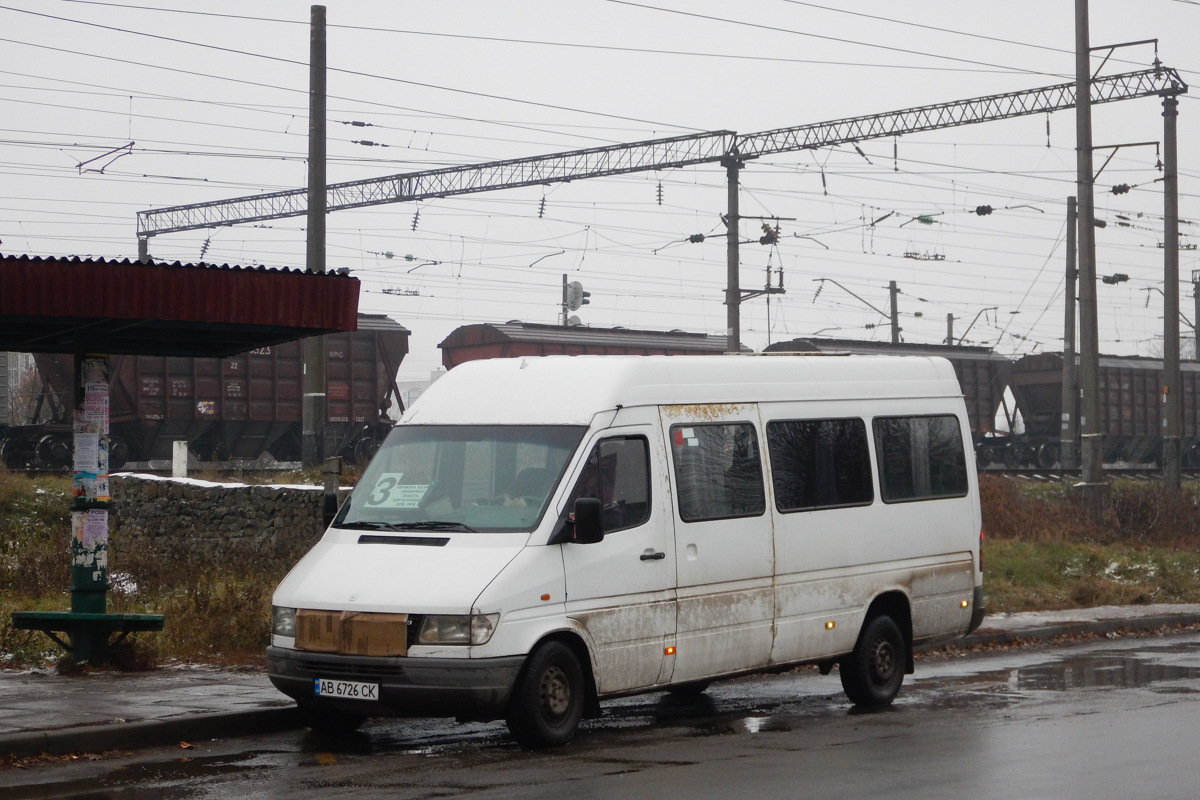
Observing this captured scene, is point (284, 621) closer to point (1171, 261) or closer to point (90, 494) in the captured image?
point (90, 494)

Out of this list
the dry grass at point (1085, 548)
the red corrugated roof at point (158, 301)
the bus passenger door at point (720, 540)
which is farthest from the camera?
the dry grass at point (1085, 548)

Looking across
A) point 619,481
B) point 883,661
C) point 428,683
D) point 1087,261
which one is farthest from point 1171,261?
point 428,683

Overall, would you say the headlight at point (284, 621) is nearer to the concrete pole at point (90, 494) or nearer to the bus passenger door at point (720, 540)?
the bus passenger door at point (720, 540)

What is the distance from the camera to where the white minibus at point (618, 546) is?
8250mm

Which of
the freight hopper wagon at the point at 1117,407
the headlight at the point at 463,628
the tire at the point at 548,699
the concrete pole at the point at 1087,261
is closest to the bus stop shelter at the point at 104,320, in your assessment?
the headlight at the point at 463,628

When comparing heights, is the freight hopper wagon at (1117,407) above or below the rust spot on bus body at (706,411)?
above

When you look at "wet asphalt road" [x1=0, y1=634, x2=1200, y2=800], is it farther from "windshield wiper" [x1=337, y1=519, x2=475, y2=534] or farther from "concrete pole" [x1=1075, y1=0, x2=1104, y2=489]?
"concrete pole" [x1=1075, y1=0, x2=1104, y2=489]

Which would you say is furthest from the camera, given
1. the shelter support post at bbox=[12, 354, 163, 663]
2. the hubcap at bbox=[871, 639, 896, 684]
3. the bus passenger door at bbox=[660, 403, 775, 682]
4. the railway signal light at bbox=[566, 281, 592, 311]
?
the railway signal light at bbox=[566, 281, 592, 311]

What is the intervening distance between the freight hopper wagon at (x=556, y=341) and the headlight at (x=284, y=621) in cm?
2745

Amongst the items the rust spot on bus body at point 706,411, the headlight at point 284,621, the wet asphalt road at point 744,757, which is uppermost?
the rust spot on bus body at point 706,411

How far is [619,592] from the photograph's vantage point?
8.82 meters

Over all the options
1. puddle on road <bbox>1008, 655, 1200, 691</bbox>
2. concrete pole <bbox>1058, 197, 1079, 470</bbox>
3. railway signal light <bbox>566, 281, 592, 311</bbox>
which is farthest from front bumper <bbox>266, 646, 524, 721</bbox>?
railway signal light <bbox>566, 281, 592, 311</bbox>

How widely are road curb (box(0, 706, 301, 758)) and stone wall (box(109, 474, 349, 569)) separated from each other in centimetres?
780

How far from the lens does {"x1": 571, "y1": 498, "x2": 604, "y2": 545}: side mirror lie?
333 inches
